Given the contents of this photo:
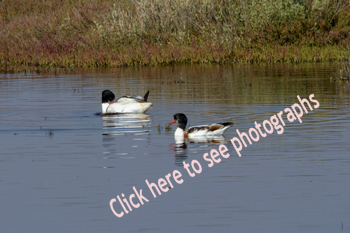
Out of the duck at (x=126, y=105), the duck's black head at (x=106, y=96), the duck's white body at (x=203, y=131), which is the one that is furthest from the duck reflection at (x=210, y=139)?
the duck's black head at (x=106, y=96)

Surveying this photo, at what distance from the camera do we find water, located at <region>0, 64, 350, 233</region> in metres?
7.18

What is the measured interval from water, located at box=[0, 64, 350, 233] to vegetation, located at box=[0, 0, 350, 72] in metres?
15.6

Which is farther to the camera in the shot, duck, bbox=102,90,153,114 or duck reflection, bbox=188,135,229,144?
duck, bbox=102,90,153,114

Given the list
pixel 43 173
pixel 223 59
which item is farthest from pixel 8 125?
pixel 223 59

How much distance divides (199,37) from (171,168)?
92.7 feet

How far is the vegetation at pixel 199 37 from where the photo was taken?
119 feet

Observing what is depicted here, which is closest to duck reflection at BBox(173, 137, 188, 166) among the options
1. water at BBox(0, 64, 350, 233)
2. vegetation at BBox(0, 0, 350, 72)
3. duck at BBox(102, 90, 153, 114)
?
water at BBox(0, 64, 350, 233)

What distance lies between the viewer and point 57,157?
433 inches

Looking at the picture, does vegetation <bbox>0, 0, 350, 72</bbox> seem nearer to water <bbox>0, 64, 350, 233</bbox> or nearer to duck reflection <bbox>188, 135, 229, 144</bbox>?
water <bbox>0, 64, 350, 233</bbox>

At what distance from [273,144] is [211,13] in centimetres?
2754

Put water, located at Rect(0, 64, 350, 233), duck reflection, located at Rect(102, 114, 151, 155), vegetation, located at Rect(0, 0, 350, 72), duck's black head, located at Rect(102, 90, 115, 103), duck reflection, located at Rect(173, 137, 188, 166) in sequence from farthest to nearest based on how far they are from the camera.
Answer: vegetation, located at Rect(0, 0, 350, 72), duck's black head, located at Rect(102, 90, 115, 103), duck reflection, located at Rect(102, 114, 151, 155), duck reflection, located at Rect(173, 137, 188, 166), water, located at Rect(0, 64, 350, 233)

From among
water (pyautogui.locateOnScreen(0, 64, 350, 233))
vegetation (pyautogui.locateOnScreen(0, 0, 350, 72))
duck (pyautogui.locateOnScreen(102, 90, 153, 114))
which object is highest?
Answer: vegetation (pyautogui.locateOnScreen(0, 0, 350, 72))

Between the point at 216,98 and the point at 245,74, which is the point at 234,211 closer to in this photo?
the point at 216,98

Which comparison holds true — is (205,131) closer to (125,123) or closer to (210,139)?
(210,139)
